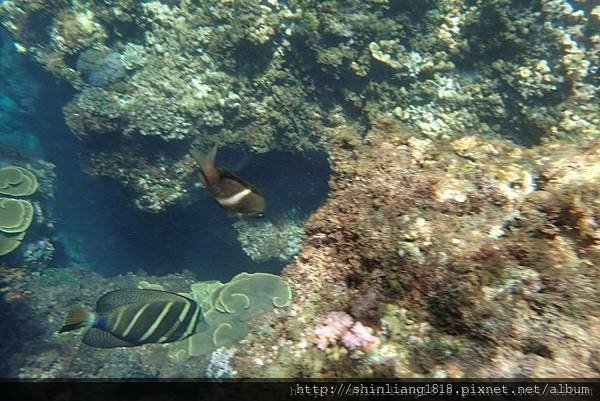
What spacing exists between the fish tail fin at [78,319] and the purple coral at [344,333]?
1986 millimetres

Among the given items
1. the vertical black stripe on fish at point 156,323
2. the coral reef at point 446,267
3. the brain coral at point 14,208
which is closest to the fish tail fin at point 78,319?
the vertical black stripe on fish at point 156,323

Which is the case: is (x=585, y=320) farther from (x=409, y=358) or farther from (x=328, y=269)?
(x=328, y=269)

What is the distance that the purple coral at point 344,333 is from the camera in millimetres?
2211

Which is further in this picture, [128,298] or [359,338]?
[128,298]

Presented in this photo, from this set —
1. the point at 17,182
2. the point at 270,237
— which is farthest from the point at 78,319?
the point at 17,182

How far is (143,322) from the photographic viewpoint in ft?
10.9

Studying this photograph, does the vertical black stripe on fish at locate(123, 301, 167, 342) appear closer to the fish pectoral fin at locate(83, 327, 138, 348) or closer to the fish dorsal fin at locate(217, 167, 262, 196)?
the fish pectoral fin at locate(83, 327, 138, 348)

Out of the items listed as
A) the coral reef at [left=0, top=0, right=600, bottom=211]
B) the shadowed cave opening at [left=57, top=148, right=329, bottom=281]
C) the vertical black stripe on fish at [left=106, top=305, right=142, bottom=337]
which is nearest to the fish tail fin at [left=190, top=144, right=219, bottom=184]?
the vertical black stripe on fish at [left=106, top=305, right=142, bottom=337]

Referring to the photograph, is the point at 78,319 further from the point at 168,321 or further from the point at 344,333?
the point at 344,333

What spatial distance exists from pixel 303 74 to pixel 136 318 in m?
4.95

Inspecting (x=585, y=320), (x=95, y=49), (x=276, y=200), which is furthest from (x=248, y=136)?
(x=585, y=320)

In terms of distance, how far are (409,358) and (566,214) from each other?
46.1 inches

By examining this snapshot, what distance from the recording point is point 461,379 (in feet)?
6.18

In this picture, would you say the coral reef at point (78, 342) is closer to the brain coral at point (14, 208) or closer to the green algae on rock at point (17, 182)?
the brain coral at point (14, 208)
